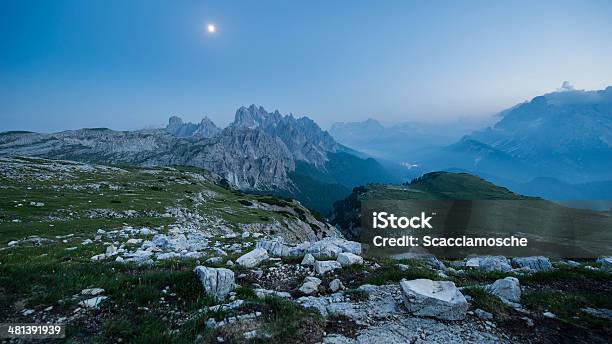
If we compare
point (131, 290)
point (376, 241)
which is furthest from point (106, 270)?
point (376, 241)

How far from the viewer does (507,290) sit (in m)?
9.66

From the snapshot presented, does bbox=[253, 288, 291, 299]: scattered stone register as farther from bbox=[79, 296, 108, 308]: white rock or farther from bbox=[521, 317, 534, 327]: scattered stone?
bbox=[521, 317, 534, 327]: scattered stone

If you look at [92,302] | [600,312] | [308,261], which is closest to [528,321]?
[600,312]

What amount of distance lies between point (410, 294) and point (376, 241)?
43.3ft

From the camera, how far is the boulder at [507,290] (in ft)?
31.1

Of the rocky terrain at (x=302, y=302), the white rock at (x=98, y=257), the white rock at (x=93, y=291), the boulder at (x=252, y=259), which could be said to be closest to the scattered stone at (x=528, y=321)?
the rocky terrain at (x=302, y=302)

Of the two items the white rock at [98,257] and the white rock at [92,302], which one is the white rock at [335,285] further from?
the white rock at [98,257]

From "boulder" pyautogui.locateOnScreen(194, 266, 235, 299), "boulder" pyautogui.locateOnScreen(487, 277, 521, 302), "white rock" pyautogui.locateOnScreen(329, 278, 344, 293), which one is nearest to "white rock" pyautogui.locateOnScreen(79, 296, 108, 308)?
"boulder" pyautogui.locateOnScreen(194, 266, 235, 299)

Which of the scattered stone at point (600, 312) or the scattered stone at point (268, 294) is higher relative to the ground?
the scattered stone at point (268, 294)

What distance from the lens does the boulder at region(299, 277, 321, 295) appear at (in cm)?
986

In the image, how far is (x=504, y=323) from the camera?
26.4 ft

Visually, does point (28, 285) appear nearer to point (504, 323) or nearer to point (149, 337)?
point (149, 337)

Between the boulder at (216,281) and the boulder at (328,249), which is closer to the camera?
the boulder at (216,281)

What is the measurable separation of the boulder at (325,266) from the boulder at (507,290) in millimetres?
5514
